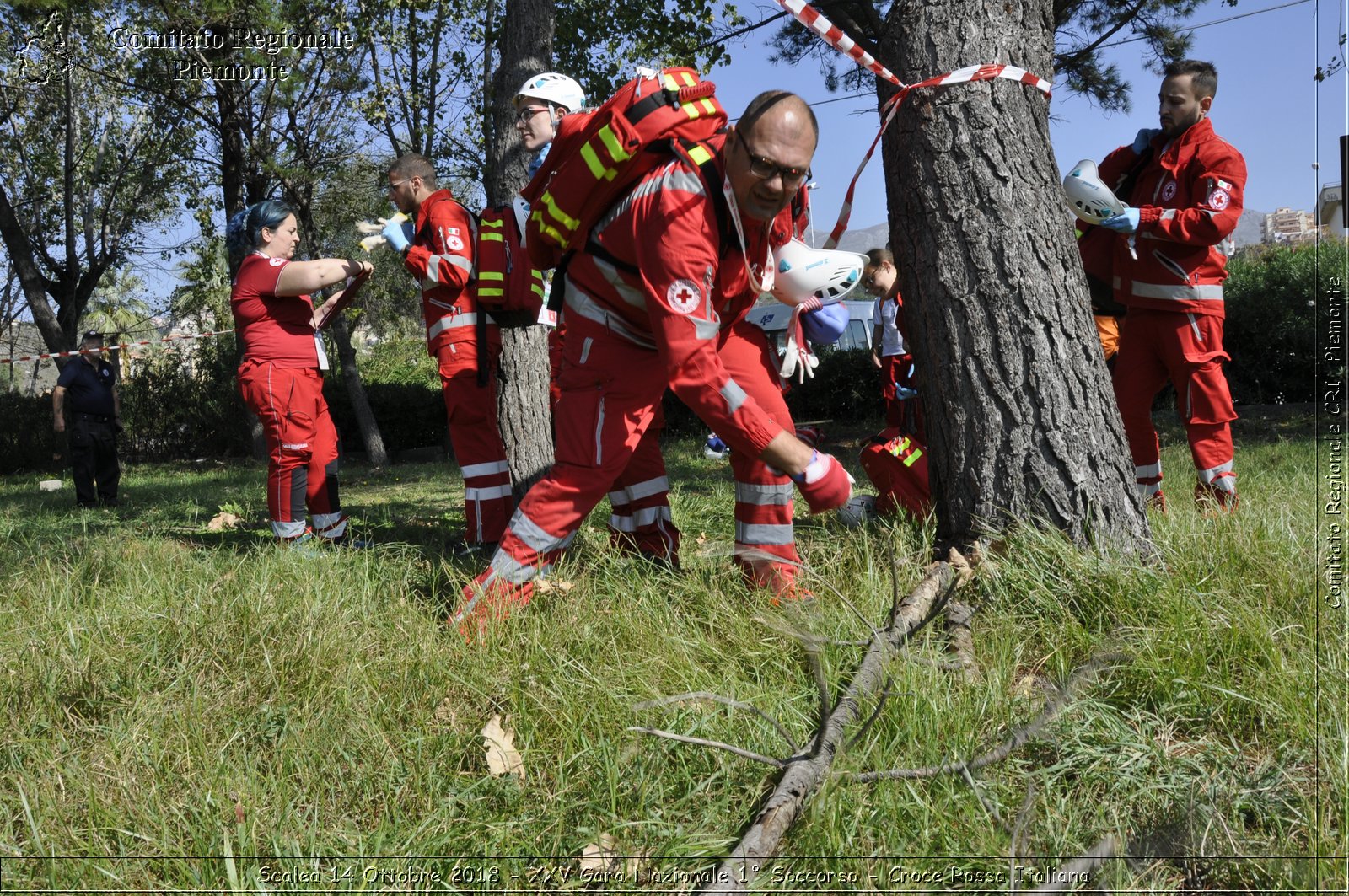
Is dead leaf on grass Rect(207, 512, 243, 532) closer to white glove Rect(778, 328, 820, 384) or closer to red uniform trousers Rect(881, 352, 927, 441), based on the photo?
white glove Rect(778, 328, 820, 384)

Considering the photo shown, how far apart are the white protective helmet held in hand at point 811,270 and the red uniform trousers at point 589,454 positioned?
289mm

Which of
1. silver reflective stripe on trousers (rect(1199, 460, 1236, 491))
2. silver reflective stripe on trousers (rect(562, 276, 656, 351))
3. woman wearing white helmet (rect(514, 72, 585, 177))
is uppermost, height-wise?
woman wearing white helmet (rect(514, 72, 585, 177))

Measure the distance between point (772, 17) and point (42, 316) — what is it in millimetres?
11399

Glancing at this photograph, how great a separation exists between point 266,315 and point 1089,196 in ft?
13.4

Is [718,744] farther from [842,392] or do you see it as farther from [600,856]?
[842,392]

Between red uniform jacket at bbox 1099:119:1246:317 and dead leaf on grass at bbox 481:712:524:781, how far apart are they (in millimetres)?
3630

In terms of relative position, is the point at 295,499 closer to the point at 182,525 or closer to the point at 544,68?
the point at 182,525

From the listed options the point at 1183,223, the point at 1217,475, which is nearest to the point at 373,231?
the point at 1183,223

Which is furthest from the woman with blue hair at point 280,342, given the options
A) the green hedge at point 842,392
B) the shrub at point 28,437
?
→ the shrub at point 28,437

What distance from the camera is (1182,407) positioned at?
457 cm

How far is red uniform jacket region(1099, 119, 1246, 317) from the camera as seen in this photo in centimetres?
431

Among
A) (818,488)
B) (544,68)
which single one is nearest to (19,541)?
(544,68)

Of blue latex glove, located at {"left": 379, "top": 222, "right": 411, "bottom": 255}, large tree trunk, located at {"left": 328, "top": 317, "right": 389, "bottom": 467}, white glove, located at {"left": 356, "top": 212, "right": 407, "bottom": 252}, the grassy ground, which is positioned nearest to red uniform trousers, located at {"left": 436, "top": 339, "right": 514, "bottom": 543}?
blue latex glove, located at {"left": 379, "top": 222, "right": 411, "bottom": 255}

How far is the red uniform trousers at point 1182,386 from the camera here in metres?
4.45
